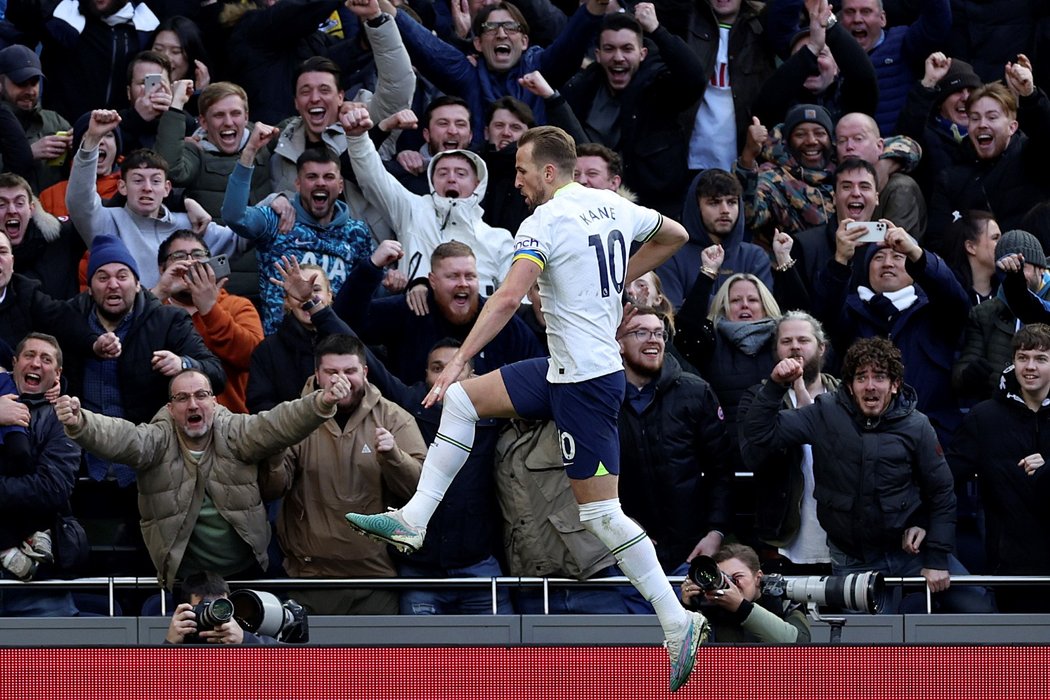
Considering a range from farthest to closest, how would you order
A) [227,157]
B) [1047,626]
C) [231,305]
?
[227,157] → [231,305] → [1047,626]

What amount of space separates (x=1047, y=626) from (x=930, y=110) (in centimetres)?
451

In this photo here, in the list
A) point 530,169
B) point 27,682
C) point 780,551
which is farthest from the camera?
point 780,551

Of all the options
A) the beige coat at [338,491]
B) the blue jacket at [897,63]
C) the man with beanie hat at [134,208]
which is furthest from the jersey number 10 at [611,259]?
the blue jacket at [897,63]

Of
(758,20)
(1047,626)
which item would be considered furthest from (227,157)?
(1047,626)

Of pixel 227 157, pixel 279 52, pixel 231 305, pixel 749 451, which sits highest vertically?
pixel 279 52

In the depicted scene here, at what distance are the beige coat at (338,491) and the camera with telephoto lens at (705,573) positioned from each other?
1.82 meters

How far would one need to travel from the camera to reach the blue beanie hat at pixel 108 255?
31.5ft

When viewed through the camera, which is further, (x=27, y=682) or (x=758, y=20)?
(x=758, y=20)

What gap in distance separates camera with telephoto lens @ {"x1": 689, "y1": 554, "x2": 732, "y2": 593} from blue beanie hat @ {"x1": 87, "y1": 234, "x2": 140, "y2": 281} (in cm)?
366

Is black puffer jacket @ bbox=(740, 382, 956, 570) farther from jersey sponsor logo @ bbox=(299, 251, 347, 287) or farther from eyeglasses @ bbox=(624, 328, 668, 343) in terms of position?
jersey sponsor logo @ bbox=(299, 251, 347, 287)

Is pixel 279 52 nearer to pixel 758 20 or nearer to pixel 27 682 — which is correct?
pixel 758 20

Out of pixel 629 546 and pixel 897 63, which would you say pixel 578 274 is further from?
pixel 897 63

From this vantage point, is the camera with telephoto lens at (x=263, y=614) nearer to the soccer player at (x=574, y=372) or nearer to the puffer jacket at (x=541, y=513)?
the soccer player at (x=574, y=372)

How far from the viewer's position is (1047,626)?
8.64 metres
